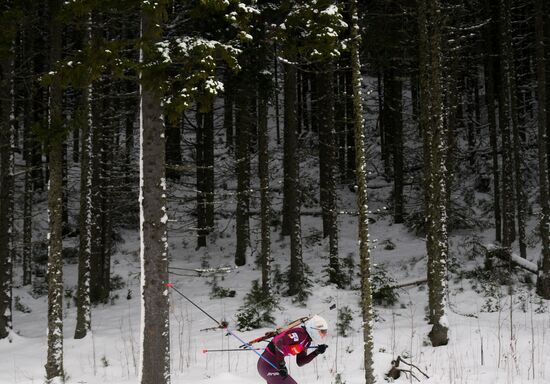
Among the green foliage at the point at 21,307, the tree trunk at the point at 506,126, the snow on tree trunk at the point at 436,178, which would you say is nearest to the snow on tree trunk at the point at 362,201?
the snow on tree trunk at the point at 436,178

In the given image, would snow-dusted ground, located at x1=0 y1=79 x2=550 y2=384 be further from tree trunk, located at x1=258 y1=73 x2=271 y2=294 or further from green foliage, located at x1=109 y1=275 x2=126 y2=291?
tree trunk, located at x1=258 y1=73 x2=271 y2=294

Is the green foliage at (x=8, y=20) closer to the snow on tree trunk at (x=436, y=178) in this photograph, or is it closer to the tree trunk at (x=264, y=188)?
the tree trunk at (x=264, y=188)

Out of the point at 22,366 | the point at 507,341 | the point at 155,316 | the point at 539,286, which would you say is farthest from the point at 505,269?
the point at 22,366

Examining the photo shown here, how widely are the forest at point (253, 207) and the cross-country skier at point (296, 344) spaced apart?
3.09 ft

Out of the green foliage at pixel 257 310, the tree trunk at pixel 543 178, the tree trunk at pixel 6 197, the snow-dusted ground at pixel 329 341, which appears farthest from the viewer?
the tree trunk at pixel 543 178

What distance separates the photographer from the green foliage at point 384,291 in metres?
15.2

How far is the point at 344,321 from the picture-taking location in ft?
43.5

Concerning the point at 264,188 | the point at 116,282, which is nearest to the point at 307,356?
the point at 264,188

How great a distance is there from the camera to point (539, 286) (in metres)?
15.0

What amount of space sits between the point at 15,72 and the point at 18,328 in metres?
7.72

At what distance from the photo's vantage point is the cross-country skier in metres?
7.80

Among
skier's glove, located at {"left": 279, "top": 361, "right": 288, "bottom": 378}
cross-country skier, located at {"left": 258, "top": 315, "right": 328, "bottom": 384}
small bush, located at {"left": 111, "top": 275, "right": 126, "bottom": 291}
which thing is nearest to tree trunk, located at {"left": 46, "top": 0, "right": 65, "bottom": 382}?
cross-country skier, located at {"left": 258, "top": 315, "right": 328, "bottom": 384}

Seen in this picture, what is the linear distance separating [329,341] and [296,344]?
4741 mm

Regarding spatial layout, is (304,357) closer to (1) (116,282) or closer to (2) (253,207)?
(1) (116,282)
